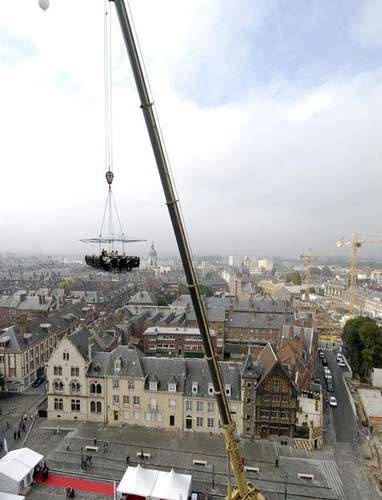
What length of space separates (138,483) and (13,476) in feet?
35.4

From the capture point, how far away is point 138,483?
27.5 metres

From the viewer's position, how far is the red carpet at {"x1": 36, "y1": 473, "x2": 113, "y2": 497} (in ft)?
97.1

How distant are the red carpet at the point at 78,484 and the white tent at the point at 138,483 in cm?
282

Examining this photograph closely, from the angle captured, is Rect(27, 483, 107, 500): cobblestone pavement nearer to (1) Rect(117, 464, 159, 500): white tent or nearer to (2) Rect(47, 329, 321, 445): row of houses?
(1) Rect(117, 464, 159, 500): white tent

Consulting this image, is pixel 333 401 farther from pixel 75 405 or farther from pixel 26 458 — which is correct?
pixel 26 458

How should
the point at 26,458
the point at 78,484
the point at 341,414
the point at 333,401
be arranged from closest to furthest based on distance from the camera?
1. the point at 78,484
2. the point at 26,458
3. the point at 341,414
4. the point at 333,401

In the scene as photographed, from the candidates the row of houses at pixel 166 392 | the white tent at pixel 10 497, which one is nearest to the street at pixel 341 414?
the row of houses at pixel 166 392

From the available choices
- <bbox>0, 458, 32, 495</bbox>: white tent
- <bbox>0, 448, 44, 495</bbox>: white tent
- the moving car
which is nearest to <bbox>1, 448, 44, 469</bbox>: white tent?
<bbox>0, 448, 44, 495</bbox>: white tent

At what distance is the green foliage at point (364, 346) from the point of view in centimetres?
5341

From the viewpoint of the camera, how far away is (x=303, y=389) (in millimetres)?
43031

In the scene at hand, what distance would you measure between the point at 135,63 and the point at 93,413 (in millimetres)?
40501

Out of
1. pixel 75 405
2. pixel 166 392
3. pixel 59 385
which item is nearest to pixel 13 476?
pixel 75 405

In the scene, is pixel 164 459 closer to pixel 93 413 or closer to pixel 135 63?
pixel 93 413

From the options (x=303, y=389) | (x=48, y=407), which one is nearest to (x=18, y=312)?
(x=48, y=407)
